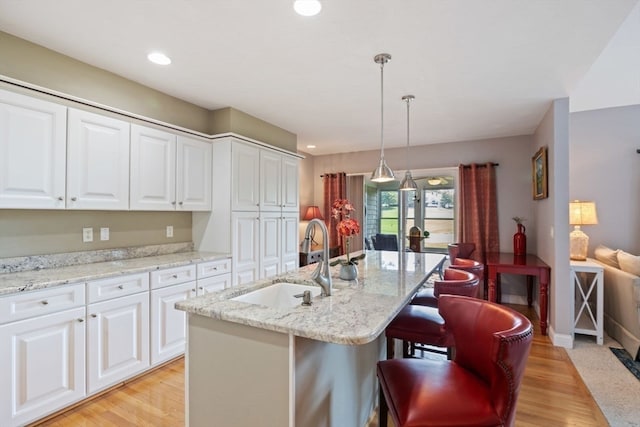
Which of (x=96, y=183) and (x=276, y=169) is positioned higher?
(x=276, y=169)

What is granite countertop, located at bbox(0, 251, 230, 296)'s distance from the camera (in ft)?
6.30

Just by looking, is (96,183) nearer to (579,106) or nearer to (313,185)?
(313,185)

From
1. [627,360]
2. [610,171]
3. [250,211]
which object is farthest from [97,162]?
[610,171]

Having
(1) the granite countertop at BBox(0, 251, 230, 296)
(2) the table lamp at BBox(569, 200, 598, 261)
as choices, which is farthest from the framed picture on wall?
(1) the granite countertop at BBox(0, 251, 230, 296)

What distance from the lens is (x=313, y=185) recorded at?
6.29 m

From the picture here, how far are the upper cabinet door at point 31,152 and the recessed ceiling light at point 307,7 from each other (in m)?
1.79

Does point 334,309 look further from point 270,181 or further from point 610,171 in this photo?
point 610,171

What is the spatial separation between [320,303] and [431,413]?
618mm

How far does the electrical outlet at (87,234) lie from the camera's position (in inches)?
103

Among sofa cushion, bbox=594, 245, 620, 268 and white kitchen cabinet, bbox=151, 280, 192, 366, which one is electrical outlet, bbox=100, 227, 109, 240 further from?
sofa cushion, bbox=594, 245, 620, 268

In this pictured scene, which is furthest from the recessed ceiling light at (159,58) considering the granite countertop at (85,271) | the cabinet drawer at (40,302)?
the cabinet drawer at (40,302)

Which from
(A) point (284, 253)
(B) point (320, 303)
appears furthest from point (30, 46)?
(A) point (284, 253)

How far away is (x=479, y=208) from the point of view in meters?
4.95

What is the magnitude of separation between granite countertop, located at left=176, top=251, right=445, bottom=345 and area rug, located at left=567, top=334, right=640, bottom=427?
1556mm
